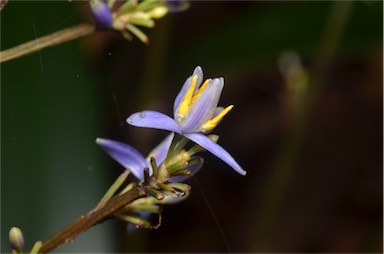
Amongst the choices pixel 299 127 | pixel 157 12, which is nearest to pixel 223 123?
pixel 299 127

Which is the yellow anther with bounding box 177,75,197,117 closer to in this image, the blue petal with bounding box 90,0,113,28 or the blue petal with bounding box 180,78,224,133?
the blue petal with bounding box 180,78,224,133

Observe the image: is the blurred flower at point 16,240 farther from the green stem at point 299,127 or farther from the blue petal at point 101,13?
the green stem at point 299,127

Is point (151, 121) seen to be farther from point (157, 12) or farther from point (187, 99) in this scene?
point (157, 12)

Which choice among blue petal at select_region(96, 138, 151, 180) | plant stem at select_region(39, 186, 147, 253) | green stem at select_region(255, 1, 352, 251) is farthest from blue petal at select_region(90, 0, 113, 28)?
green stem at select_region(255, 1, 352, 251)

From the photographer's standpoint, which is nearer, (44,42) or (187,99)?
(187,99)

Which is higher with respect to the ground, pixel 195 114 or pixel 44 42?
pixel 44 42

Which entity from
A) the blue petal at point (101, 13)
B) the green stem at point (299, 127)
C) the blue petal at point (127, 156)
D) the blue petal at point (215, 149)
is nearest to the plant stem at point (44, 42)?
the blue petal at point (101, 13)
